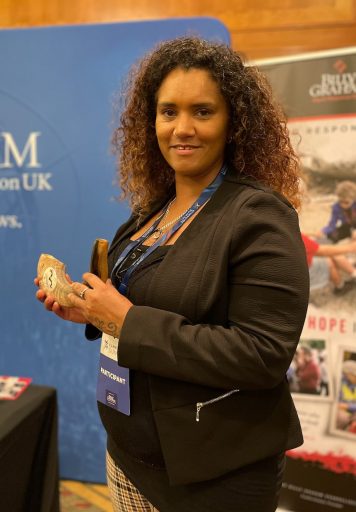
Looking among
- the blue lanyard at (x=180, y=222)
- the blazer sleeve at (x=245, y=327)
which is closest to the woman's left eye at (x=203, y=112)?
the blue lanyard at (x=180, y=222)

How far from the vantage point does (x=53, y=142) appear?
2.55 meters

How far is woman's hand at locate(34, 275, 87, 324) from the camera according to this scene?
1.22 metres

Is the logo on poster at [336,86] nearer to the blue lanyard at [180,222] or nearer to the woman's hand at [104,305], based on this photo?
the blue lanyard at [180,222]

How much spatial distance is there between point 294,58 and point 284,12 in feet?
1.24

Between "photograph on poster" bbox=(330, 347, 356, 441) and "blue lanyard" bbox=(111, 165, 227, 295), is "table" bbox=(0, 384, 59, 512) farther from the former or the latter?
"photograph on poster" bbox=(330, 347, 356, 441)

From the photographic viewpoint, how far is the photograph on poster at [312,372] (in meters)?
2.24

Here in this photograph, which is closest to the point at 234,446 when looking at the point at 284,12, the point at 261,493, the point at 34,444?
the point at 261,493

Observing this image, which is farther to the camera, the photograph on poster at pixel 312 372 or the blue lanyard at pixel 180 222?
the photograph on poster at pixel 312 372

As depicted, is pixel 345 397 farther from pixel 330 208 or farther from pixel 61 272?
pixel 61 272

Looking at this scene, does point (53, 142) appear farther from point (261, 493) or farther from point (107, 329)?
point (261, 493)

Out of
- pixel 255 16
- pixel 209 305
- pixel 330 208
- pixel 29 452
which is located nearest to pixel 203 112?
pixel 209 305

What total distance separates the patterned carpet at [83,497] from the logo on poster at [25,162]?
56.9 inches

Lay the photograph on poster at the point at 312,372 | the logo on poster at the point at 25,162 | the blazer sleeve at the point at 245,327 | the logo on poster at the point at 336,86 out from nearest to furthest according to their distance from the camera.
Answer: the blazer sleeve at the point at 245,327 → the logo on poster at the point at 336,86 → the photograph on poster at the point at 312,372 → the logo on poster at the point at 25,162

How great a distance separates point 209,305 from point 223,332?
0.05m
